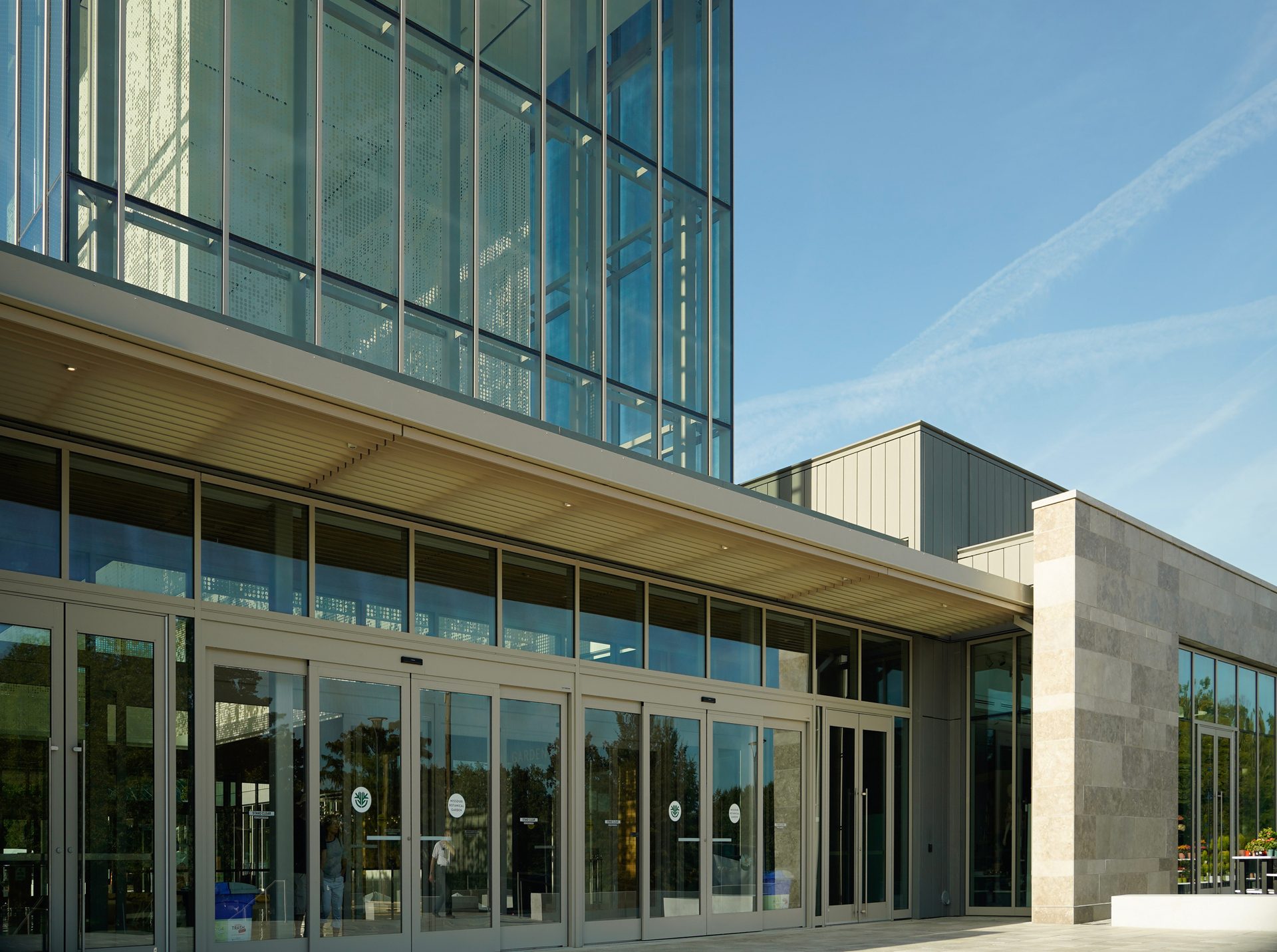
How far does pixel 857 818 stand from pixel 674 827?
3623 millimetres

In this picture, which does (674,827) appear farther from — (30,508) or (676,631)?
(30,508)

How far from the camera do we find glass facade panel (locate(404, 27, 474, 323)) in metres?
13.6

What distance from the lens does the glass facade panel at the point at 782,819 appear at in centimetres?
1484

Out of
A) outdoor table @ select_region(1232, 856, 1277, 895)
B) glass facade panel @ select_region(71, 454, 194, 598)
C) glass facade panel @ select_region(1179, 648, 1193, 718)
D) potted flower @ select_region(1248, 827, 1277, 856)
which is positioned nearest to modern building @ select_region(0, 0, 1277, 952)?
glass facade panel @ select_region(71, 454, 194, 598)

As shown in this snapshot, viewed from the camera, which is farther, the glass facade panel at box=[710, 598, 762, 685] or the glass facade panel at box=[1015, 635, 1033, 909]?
the glass facade panel at box=[1015, 635, 1033, 909]

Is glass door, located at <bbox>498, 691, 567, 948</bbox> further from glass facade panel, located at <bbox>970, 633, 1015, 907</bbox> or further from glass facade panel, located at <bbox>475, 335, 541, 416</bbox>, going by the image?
glass facade panel, located at <bbox>970, 633, 1015, 907</bbox>

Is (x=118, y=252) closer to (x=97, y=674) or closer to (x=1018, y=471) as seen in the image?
(x=97, y=674)

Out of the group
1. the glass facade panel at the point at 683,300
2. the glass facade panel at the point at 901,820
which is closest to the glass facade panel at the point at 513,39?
the glass facade panel at the point at 683,300

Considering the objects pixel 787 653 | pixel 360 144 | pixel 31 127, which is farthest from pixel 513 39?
pixel 787 653

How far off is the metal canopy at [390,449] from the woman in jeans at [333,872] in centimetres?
295

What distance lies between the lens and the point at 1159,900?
555 inches

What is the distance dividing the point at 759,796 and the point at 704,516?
16.0ft

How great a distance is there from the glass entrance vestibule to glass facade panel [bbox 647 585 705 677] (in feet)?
1.06

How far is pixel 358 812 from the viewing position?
10625mm
